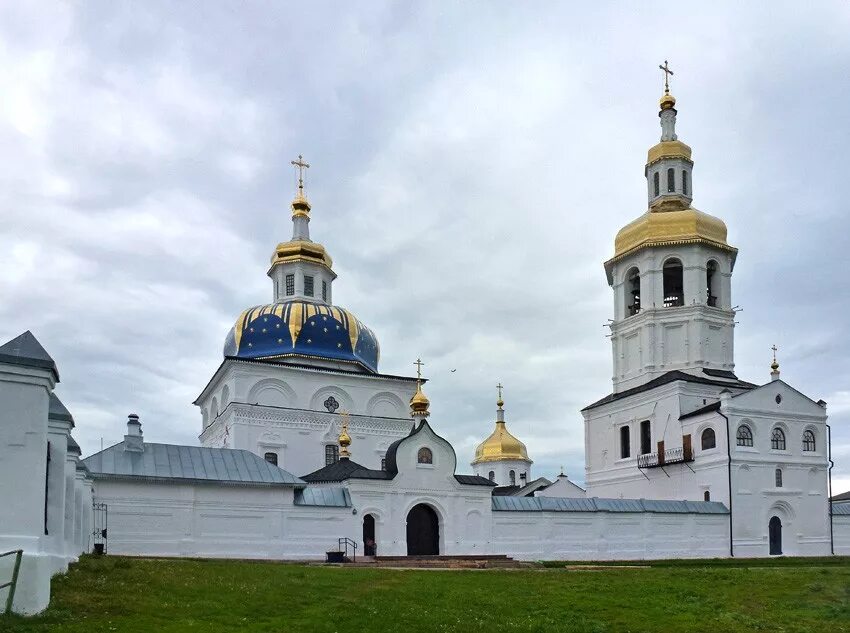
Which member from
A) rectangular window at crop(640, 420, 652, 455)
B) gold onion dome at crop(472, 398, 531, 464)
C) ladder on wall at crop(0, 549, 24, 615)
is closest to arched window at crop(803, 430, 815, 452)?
rectangular window at crop(640, 420, 652, 455)

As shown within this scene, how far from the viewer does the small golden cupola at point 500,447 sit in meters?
53.3

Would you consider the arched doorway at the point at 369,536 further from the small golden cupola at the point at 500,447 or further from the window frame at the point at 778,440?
the small golden cupola at the point at 500,447

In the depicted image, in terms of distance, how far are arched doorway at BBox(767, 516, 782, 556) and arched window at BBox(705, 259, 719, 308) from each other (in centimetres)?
869

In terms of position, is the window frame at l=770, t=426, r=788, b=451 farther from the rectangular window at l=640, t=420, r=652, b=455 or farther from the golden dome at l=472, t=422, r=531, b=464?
the golden dome at l=472, t=422, r=531, b=464

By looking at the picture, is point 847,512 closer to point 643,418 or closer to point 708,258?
point 643,418

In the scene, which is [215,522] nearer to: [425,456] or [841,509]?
[425,456]

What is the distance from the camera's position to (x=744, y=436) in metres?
30.7

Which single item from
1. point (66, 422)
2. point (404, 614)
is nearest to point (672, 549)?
point (404, 614)

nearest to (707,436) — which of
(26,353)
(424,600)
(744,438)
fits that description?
(744,438)

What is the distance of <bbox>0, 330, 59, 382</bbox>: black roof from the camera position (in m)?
9.59

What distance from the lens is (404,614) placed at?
11633 millimetres

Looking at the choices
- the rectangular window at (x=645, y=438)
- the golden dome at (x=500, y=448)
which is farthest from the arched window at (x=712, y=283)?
the golden dome at (x=500, y=448)

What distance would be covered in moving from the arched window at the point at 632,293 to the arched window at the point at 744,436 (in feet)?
23.6

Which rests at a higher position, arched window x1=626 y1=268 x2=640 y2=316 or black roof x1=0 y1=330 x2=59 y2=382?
arched window x1=626 y1=268 x2=640 y2=316
